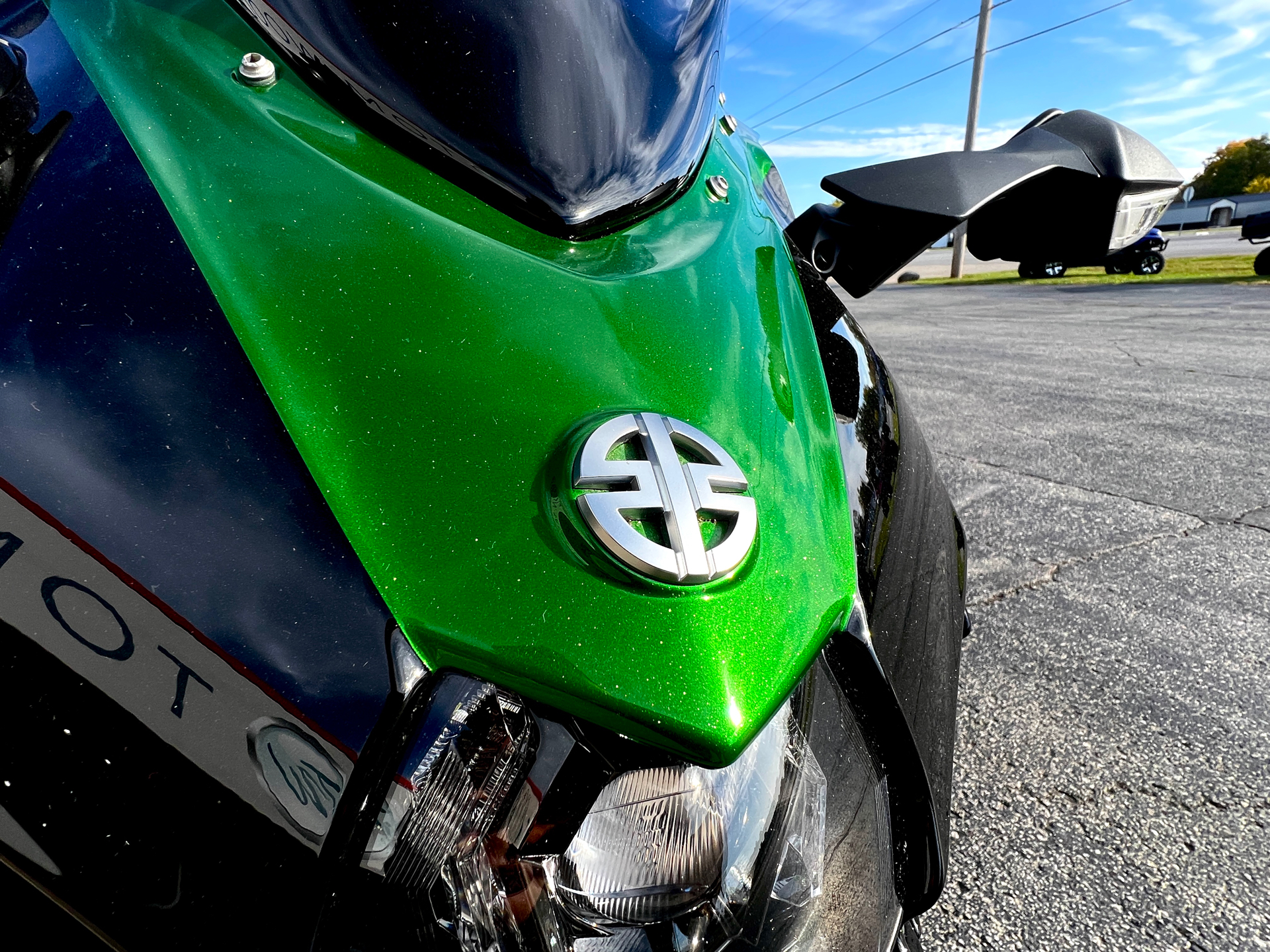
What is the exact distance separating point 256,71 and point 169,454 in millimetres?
504

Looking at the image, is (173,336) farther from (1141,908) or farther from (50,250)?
(1141,908)

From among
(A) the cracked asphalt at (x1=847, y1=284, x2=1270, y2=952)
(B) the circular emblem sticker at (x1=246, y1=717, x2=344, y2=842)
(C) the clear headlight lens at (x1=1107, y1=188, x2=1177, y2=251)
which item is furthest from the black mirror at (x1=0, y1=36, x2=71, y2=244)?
(A) the cracked asphalt at (x1=847, y1=284, x2=1270, y2=952)

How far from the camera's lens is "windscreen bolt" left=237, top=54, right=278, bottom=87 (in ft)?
3.01

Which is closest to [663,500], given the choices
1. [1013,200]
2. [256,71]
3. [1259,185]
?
[256,71]

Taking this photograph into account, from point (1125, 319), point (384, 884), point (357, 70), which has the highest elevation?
point (357, 70)

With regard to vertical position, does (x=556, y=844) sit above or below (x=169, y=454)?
below

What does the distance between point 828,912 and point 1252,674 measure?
208 centimetres

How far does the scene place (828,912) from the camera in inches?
28.1

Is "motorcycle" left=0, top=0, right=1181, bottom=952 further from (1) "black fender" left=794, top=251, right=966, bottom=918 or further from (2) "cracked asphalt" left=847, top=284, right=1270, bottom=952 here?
(2) "cracked asphalt" left=847, top=284, right=1270, bottom=952

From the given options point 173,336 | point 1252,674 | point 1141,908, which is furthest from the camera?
point 1252,674

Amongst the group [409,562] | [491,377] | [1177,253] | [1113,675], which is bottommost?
[1177,253]

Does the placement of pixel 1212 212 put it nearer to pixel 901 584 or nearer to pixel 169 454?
pixel 901 584

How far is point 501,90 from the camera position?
3.11 ft

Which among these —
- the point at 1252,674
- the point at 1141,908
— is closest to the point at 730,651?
the point at 1141,908
